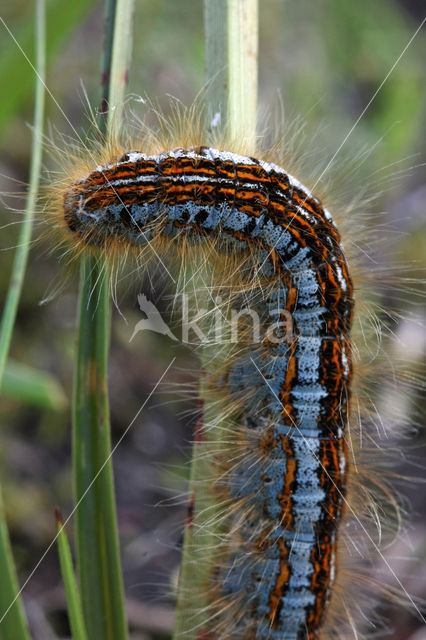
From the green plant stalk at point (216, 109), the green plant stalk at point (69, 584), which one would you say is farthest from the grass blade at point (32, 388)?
the green plant stalk at point (69, 584)

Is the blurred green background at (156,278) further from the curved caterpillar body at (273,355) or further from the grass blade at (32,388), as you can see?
the curved caterpillar body at (273,355)

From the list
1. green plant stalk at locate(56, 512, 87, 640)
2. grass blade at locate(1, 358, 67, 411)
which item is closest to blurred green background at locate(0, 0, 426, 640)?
grass blade at locate(1, 358, 67, 411)

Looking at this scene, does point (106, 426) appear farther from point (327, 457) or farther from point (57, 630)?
point (57, 630)

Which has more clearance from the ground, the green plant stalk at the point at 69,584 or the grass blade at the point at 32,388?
the grass blade at the point at 32,388

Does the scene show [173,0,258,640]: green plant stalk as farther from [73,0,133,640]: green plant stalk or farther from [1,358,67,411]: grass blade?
[1,358,67,411]: grass blade

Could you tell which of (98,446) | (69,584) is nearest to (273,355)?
(98,446)

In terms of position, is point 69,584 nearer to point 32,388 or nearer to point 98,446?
point 98,446
